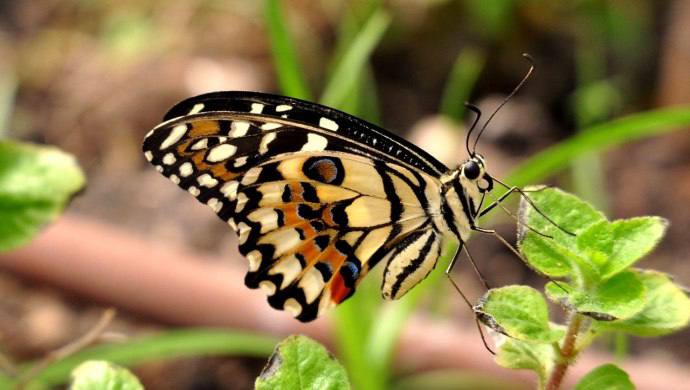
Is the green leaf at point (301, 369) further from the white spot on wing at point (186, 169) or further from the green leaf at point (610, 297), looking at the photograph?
the white spot on wing at point (186, 169)

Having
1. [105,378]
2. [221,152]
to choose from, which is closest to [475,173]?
[221,152]

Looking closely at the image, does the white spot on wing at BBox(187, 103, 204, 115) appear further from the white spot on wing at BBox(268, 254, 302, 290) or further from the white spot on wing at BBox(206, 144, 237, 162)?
the white spot on wing at BBox(268, 254, 302, 290)

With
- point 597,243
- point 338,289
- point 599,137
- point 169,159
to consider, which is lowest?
point 597,243

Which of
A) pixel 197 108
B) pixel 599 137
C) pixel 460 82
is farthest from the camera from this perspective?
pixel 460 82

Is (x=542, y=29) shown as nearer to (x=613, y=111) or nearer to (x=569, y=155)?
(x=613, y=111)

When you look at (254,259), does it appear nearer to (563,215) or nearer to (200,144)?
(200,144)
